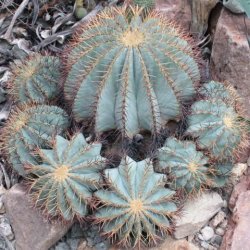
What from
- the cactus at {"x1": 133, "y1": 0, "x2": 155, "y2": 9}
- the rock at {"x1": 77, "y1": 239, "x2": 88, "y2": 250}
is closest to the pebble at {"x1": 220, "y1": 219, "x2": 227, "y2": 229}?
→ the rock at {"x1": 77, "y1": 239, "x2": 88, "y2": 250}

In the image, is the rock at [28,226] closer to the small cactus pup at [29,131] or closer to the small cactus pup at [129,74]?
the small cactus pup at [29,131]

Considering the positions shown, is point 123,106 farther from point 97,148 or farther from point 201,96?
point 201,96

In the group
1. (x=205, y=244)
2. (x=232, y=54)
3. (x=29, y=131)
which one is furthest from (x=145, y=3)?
(x=205, y=244)

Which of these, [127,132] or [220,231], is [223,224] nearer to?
[220,231]

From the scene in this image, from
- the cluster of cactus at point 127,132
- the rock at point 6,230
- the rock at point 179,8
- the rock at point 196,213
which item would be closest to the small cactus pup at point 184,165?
the cluster of cactus at point 127,132

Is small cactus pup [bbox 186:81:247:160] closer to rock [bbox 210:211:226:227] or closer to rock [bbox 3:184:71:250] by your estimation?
rock [bbox 210:211:226:227]

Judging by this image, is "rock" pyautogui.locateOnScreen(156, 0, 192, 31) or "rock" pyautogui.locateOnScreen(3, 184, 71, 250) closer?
"rock" pyautogui.locateOnScreen(3, 184, 71, 250)

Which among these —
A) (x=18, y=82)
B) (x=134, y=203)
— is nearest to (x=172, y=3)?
(x=18, y=82)
